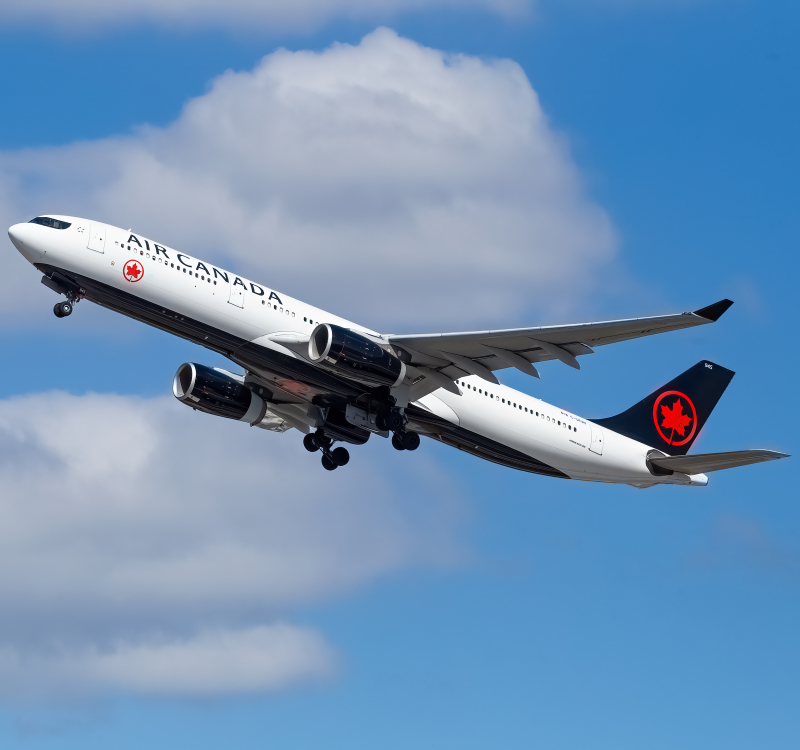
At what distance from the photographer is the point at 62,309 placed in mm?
38125

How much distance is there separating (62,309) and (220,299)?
5.03 m

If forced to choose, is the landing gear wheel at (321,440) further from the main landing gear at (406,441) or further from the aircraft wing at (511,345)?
the aircraft wing at (511,345)

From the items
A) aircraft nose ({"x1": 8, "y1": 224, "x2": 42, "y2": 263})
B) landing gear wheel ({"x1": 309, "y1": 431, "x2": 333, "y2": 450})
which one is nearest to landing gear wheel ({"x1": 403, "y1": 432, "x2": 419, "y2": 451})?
landing gear wheel ({"x1": 309, "y1": 431, "x2": 333, "y2": 450})

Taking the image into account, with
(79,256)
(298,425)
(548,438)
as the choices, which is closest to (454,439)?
(548,438)

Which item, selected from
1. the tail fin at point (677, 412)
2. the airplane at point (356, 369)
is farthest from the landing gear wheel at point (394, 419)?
the tail fin at point (677, 412)

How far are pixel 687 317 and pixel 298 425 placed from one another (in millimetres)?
18536

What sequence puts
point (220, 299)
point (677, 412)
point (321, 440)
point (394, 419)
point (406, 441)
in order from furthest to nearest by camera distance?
point (677, 412) → point (321, 440) → point (406, 441) → point (394, 419) → point (220, 299)

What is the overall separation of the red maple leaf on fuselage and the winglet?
1712cm

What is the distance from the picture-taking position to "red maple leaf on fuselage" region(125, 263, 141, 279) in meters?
37.6

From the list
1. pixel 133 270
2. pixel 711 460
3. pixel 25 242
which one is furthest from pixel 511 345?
pixel 25 242

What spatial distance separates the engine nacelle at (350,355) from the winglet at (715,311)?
10828 mm

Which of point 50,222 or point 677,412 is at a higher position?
point 677,412

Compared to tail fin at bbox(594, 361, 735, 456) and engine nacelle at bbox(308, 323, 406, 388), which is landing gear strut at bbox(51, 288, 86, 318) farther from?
tail fin at bbox(594, 361, 735, 456)

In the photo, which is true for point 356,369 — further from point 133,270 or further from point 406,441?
point 133,270
